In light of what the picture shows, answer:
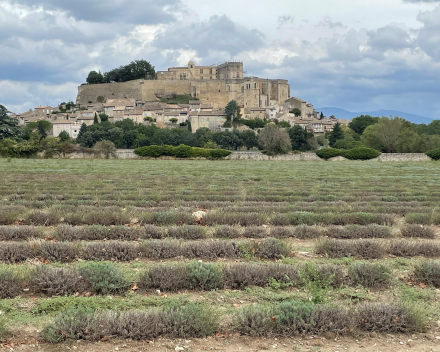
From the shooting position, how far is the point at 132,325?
193 inches

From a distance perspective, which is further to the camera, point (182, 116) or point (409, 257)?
point (182, 116)

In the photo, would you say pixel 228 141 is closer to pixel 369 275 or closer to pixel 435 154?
pixel 435 154

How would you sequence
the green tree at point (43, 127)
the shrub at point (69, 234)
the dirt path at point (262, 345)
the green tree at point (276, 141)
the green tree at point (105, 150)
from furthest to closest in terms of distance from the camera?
the green tree at point (43, 127)
the green tree at point (276, 141)
the green tree at point (105, 150)
the shrub at point (69, 234)
the dirt path at point (262, 345)

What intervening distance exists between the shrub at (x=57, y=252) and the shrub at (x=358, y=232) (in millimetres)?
5545

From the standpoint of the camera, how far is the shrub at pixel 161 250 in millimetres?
7926

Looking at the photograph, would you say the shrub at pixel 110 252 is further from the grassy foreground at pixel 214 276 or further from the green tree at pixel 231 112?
the green tree at pixel 231 112

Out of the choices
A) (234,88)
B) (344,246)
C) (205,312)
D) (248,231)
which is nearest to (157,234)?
(248,231)

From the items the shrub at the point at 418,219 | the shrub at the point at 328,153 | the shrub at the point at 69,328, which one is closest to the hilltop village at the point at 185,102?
the shrub at the point at 328,153

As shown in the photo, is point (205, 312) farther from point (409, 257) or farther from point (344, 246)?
point (409, 257)

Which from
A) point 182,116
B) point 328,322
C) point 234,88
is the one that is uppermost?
point 234,88

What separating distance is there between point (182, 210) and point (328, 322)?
7.79 m

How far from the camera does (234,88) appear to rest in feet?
452

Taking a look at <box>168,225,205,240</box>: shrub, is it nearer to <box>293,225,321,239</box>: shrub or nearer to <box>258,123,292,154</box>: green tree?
<box>293,225,321,239</box>: shrub

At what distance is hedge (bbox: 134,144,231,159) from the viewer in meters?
55.8
